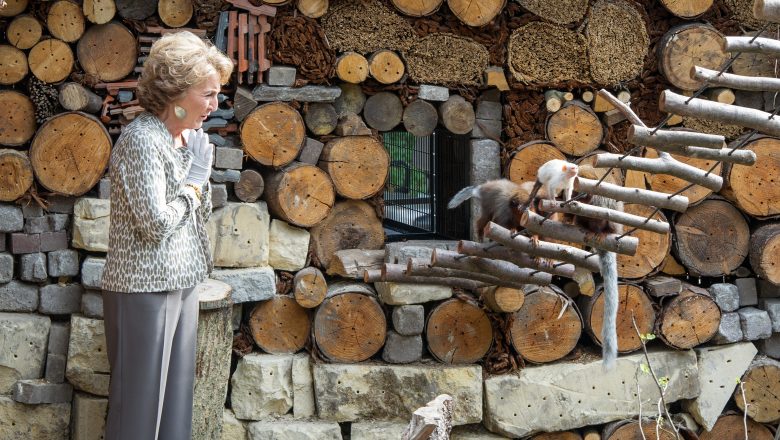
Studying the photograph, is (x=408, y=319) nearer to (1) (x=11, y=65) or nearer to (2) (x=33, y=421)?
(2) (x=33, y=421)

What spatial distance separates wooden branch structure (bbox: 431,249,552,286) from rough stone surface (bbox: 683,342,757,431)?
1.75 meters

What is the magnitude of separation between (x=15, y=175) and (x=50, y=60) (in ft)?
2.06

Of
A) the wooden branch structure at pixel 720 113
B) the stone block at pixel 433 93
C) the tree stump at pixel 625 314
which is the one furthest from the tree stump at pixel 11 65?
the tree stump at pixel 625 314

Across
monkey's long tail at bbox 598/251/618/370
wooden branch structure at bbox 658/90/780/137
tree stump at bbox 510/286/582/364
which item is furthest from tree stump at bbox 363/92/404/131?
wooden branch structure at bbox 658/90/780/137

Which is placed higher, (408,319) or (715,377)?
(408,319)

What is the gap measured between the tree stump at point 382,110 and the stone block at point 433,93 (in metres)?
0.14

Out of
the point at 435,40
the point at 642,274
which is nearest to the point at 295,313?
the point at 435,40

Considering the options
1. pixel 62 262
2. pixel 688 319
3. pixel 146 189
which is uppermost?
pixel 146 189

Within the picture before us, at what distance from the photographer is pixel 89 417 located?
5.14m

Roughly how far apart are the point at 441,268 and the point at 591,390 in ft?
5.18

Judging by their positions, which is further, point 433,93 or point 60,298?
point 433,93

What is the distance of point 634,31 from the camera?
230 inches

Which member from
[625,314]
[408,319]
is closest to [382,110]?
[408,319]

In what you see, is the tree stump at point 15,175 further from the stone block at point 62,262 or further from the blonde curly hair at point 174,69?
the blonde curly hair at point 174,69
